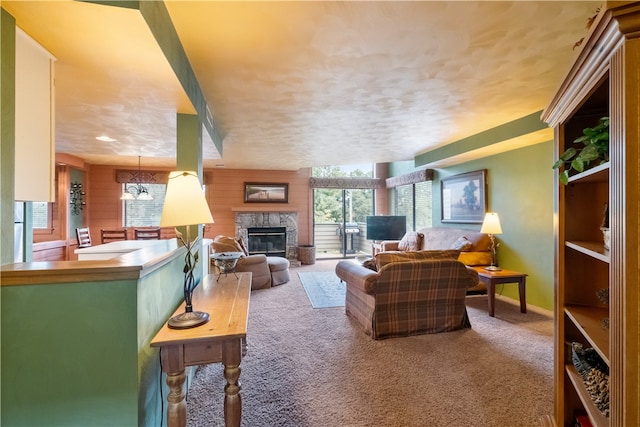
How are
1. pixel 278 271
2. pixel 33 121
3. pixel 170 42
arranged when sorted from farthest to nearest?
1. pixel 278 271
2. pixel 170 42
3. pixel 33 121

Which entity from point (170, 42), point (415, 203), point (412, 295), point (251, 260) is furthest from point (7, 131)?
point (415, 203)

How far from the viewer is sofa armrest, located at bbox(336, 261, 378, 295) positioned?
2.84 m

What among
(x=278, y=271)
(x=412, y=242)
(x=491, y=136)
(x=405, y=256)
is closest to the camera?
(x=405, y=256)

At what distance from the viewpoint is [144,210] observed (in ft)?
22.1

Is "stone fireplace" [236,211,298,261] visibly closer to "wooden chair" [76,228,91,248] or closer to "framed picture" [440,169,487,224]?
"wooden chair" [76,228,91,248]

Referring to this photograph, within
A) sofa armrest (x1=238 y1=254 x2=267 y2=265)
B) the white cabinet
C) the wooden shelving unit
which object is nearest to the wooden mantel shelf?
sofa armrest (x1=238 y1=254 x2=267 y2=265)

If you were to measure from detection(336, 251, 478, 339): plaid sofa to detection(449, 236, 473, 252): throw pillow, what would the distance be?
128 centimetres

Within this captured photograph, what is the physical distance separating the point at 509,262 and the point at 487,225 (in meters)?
0.92

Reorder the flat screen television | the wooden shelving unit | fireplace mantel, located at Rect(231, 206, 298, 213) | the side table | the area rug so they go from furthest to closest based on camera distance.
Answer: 1. fireplace mantel, located at Rect(231, 206, 298, 213)
2. the flat screen television
3. the area rug
4. the side table
5. the wooden shelving unit

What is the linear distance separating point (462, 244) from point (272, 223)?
4.54 meters

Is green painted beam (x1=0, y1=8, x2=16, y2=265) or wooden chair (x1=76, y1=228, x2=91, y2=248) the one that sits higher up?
green painted beam (x1=0, y1=8, x2=16, y2=265)

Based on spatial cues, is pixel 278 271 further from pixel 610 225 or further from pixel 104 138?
pixel 610 225

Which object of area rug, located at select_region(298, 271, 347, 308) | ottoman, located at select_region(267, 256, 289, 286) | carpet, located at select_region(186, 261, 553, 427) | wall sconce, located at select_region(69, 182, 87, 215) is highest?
wall sconce, located at select_region(69, 182, 87, 215)

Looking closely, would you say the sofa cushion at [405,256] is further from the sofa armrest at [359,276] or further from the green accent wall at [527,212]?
the green accent wall at [527,212]
